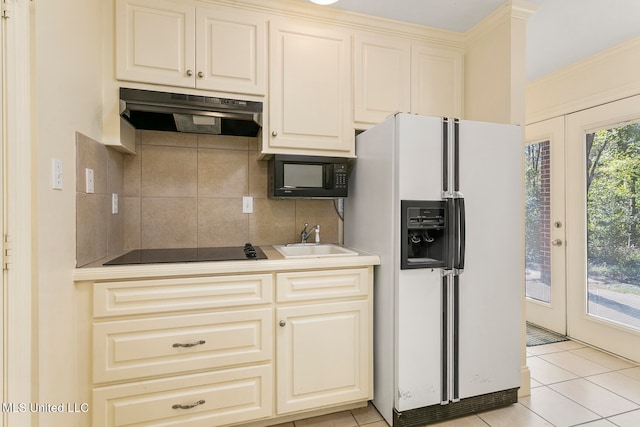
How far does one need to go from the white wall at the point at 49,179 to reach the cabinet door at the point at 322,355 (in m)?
0.94

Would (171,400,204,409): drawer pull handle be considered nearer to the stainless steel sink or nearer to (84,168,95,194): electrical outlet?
the stainless steel sink

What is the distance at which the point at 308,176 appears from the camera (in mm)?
2105

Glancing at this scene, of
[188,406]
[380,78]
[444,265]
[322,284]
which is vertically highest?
[380,78]

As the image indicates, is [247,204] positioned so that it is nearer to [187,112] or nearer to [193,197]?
[193,197]

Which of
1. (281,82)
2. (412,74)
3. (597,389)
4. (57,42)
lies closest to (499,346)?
(597,389)

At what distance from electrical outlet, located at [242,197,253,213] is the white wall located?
997mm

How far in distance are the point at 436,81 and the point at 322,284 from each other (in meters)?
1.72

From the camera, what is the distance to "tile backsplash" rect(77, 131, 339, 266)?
6.87ft

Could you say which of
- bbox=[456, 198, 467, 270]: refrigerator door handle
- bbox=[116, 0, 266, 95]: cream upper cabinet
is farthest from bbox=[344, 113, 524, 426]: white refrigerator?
bbox=[116, 0, 266, 95]: cream upper cabinet

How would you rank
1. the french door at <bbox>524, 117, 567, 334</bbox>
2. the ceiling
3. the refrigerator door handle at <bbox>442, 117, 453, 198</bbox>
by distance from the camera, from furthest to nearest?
the french door at <bbox>524, 117, 567, 334</bbox>
the ceiling
the refrigerator door handle at <bbox>442, 117, 453, 198</bbox>

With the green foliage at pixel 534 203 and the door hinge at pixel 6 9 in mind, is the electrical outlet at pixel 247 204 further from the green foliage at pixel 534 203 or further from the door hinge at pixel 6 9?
the green foliage at pixel 534 203

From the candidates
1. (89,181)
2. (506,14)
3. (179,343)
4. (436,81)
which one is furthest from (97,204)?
(506,14)

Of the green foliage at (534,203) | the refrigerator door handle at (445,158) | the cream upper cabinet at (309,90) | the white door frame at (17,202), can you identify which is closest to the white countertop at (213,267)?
the white door frame at (17,202)

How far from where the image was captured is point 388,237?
180 centimetres
